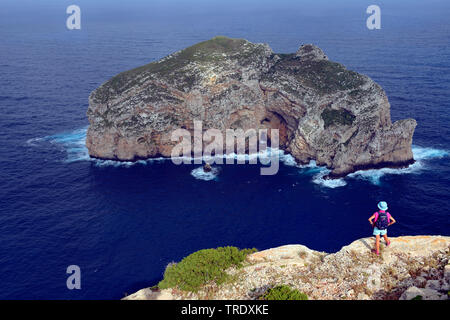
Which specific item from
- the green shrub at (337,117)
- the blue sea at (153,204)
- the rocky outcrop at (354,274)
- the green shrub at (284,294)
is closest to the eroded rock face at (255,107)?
the green shrub at (337,117)

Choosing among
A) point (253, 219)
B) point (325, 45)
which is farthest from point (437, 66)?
point (253, 219)

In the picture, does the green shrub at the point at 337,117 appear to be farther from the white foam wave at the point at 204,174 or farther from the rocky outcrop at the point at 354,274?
the rocky outcrop at the point at 354,274

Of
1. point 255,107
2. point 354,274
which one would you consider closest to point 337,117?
Answer: point 255,107

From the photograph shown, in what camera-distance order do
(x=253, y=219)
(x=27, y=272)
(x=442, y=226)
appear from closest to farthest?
(x=27, y=272), (x=442, y=226), (x=253, y=219)

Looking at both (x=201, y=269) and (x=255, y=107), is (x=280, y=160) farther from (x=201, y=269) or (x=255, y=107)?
(x=201, y=269)

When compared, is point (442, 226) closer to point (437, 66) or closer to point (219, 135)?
point (219, 135)
